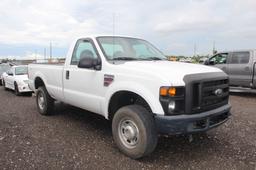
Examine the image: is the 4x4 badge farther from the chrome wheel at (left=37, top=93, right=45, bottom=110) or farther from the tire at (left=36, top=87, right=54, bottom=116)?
the chrome wheel at (left=37, top=93, right=45, bottom=110)

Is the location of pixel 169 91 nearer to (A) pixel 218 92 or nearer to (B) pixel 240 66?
(A) pixel 218 92

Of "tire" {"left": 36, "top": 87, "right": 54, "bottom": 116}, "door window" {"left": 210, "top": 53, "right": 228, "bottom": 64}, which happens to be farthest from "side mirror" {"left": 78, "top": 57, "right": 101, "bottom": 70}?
"door window" {"left": 210, "top": 53, "right": 228, "bottom": 64}

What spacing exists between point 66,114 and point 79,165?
328cm

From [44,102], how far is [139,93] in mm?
3687

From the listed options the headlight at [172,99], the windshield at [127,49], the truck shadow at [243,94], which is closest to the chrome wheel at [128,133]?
the headlight at [172,99]

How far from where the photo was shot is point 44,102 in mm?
6414

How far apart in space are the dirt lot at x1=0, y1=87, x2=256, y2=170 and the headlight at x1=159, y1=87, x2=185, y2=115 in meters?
0.89

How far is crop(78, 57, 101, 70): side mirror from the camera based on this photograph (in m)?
4.20

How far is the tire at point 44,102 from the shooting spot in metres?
6.35

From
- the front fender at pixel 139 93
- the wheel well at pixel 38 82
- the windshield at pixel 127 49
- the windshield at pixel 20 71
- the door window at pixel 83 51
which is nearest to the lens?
the front fender at pixel 139 93

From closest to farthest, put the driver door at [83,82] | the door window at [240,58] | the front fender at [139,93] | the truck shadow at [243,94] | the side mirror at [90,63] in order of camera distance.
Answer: the front fender at [139,93], the side mirror at [90,63], the driver door at [83,82], the door window at [240,58], the truck shadow at [243,94]

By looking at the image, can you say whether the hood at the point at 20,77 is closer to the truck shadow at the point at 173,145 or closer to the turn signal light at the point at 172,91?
the truck shadow at the point at 173,145

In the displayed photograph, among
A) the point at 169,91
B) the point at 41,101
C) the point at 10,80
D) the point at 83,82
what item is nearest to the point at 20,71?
the point at 10,80

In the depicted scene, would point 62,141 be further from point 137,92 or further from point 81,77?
point 137,92
